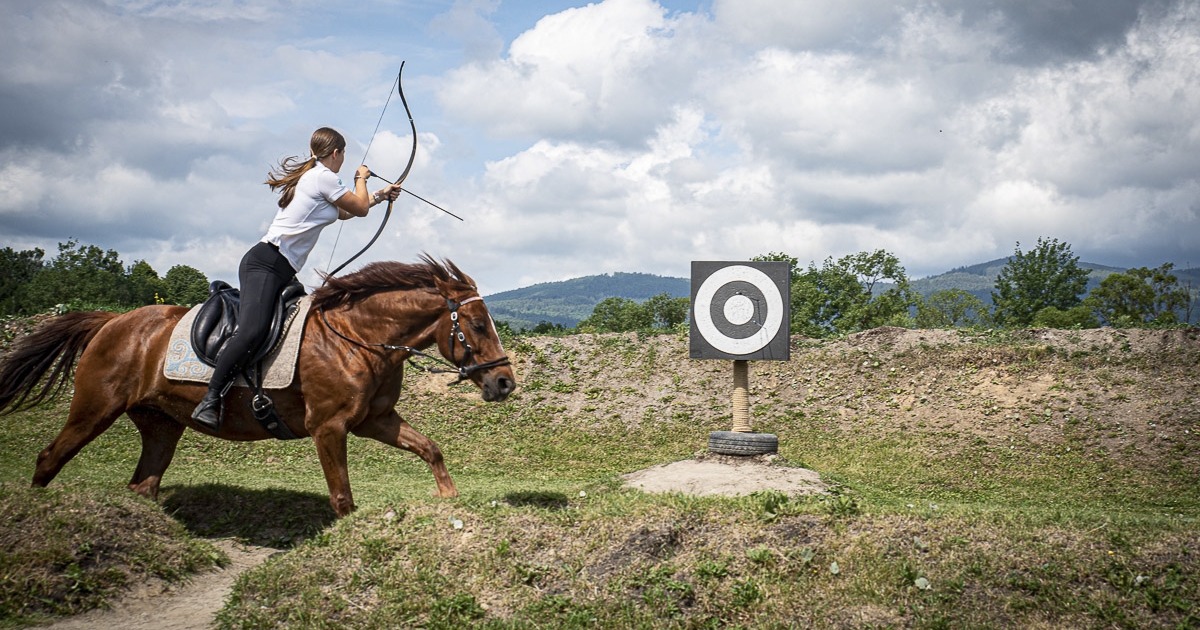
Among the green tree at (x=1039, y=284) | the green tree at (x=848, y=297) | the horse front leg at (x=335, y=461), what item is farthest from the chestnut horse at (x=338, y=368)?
the green tree at (x=1039, y=284)

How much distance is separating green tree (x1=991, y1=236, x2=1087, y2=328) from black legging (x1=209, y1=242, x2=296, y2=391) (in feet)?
280

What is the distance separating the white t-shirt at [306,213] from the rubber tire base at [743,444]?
7878 mm

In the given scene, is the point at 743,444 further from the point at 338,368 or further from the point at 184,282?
the point at 184,282

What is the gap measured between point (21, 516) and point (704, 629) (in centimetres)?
587

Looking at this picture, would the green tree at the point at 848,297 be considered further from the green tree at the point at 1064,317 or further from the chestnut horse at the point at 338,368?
the chestnut horse at the point at 338,368

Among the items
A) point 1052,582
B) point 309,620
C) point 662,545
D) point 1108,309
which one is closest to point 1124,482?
point 1052,582

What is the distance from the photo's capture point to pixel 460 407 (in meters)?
19.9

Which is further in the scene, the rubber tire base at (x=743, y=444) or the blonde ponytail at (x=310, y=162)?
the rubber tire base at (x=743, y=444)

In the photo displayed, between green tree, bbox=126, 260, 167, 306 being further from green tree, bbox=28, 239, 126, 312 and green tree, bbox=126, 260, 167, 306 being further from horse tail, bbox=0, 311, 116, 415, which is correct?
horse tail, bbox=0, 311, 116, 415

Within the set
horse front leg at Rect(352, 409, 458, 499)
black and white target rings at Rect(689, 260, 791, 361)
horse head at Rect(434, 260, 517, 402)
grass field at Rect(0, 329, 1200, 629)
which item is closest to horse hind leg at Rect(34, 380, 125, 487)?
grass field at Rect(0, 329, 1200, 629)

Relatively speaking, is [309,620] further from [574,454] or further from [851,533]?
[574,454]

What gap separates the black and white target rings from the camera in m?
14.8

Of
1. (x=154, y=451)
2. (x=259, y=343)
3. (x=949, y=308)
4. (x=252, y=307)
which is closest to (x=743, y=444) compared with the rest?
(x=259, y=343)

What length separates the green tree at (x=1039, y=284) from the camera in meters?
83.6
